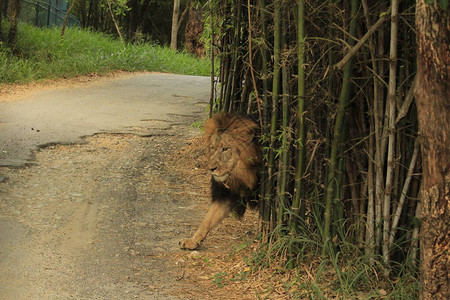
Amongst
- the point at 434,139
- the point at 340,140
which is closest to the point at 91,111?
the point at 340,140

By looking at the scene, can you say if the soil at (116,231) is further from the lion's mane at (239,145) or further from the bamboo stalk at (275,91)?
the bamboo stalk at (275,91)

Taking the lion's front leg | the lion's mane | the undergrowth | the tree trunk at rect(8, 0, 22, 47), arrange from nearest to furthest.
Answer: the undergrowth → the lion's mane → the lion's front leg → the tree trunk at rect(8, 0, 22, 47)

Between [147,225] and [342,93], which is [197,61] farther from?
[342,93]

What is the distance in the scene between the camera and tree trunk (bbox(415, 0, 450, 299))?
2.37 m

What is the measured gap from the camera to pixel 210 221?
14.2ft

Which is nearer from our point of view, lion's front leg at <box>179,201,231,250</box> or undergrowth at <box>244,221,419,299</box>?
undergrowth at <box>244,221,419,299</box>

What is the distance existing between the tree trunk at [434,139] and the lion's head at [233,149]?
1.65 meters

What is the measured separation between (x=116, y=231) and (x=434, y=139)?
286 centimetres

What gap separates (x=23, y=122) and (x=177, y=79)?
5.15m

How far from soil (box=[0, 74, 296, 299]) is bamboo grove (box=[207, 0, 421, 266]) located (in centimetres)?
48

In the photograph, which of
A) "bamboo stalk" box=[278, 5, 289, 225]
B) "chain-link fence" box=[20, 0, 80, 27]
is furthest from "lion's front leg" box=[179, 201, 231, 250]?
"chain-link fence" box=[20, 0, 80, 27]

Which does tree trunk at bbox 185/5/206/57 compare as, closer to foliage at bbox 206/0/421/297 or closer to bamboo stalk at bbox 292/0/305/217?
foliage at bbox 206/0/421/297

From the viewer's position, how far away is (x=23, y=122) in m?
8.22

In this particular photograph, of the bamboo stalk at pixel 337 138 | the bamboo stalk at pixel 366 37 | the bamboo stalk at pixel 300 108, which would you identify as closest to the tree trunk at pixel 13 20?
the bamboo stalk at pixel 300 108
